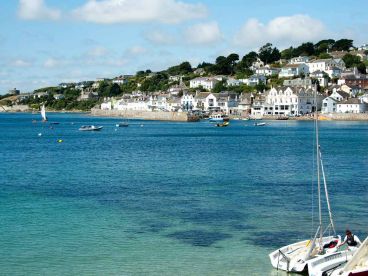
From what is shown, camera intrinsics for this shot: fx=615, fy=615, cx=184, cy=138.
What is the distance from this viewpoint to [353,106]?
143 m

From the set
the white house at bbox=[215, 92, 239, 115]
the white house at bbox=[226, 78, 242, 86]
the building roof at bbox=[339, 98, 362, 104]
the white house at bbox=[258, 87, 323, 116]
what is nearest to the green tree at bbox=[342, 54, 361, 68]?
the white house at bbox=[226, 78, 242, 86]

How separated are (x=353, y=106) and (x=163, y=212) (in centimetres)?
12078

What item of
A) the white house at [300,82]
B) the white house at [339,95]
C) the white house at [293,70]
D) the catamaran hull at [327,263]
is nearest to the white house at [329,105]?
the white house at [339,95]

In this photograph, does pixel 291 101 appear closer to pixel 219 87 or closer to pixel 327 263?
pixel 219 87

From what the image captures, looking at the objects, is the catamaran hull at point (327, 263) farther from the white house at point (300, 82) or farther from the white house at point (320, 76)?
the white house at point (320, 76)

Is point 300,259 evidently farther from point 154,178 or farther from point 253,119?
point 253,119

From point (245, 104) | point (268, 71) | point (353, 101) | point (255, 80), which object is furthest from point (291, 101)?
point (268, 71)

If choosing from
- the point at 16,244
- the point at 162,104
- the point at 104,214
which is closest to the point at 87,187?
the point at 104,214

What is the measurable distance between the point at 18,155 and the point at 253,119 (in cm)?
10212

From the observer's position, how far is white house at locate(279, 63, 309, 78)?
18088 centimetres

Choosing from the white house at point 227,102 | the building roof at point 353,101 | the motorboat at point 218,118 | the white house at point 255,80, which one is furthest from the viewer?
the white house at point 255,80

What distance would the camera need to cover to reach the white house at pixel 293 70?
593ft

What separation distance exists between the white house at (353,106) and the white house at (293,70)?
36.7 meters

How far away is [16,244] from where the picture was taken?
23656mm
